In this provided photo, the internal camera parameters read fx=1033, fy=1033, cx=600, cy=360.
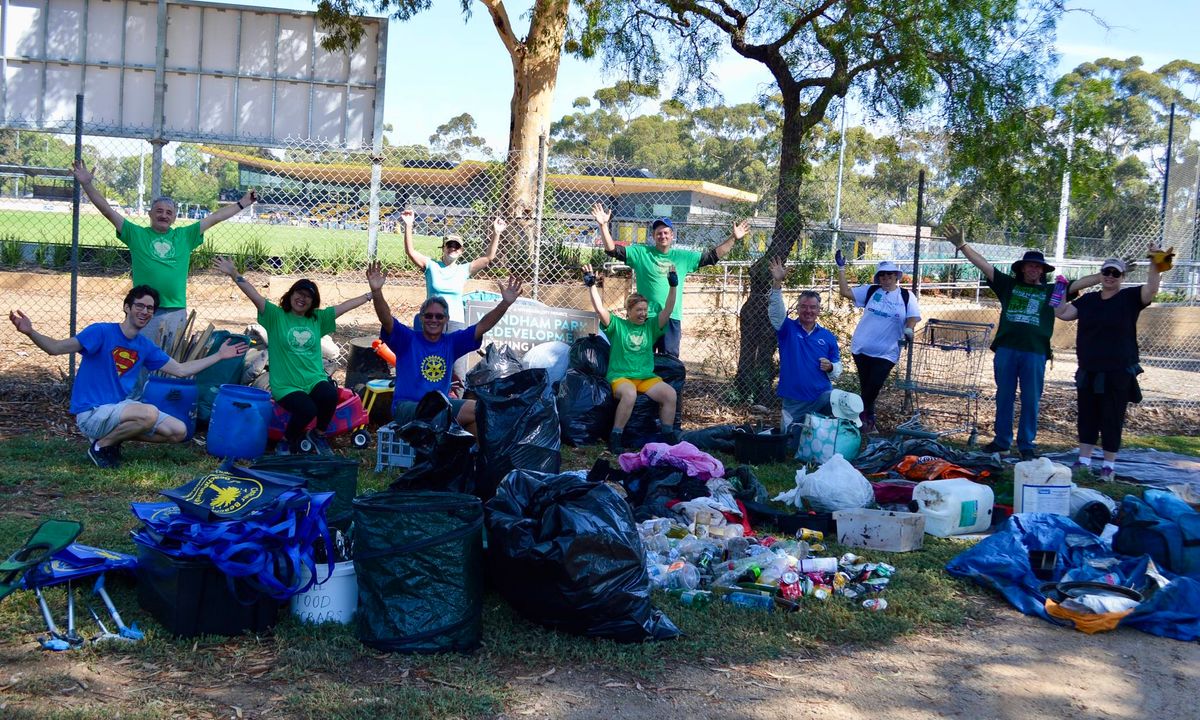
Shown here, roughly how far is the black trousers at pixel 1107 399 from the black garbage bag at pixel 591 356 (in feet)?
12.1

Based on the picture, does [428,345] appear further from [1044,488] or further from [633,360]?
[1044,488]

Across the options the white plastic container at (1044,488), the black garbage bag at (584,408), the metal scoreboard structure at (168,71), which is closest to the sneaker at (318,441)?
the black garbage bag at (584,408)

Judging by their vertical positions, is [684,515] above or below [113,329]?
below

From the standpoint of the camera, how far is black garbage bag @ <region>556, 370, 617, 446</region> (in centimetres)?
818

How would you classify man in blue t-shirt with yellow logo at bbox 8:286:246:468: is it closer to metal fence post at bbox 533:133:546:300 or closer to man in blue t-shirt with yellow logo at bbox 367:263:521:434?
man in blue t-shirt with yellow logo at bbox 367:263:521:434

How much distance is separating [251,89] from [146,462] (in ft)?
26.4

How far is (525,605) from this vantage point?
14.1 ft

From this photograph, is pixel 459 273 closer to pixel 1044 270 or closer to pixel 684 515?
pixel 684 515

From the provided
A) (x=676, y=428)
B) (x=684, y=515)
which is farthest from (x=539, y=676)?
(x=676, y=428)

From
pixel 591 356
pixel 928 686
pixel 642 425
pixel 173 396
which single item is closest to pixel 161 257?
pixel 173 396

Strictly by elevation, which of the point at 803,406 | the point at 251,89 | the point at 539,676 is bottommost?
the point at 539,676

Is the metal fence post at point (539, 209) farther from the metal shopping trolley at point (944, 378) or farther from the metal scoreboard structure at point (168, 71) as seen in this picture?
the metal scoreboard structure at point (168, 71)

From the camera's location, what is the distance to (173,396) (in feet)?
23.0

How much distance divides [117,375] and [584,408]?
3365mm
